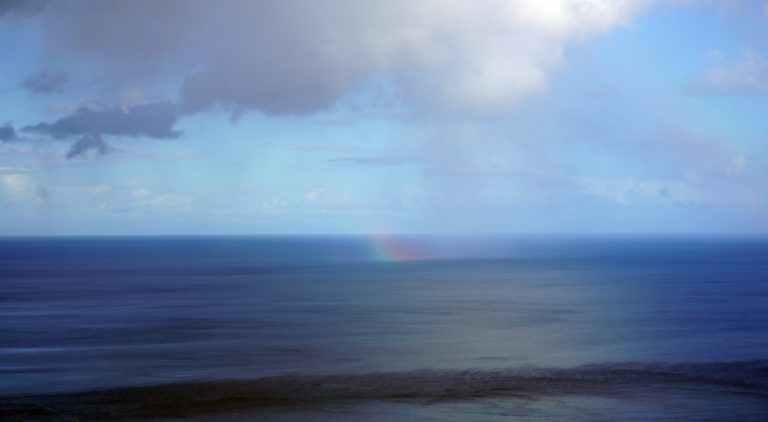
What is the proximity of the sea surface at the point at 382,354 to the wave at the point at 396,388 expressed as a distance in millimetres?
89

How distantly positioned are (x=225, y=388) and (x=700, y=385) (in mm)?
19958

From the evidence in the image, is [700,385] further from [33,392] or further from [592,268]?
[592,268]

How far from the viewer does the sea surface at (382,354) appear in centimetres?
3034

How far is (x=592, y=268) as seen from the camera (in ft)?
425

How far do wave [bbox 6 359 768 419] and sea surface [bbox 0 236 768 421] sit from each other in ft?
0.29

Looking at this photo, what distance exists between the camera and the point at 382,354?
42.3 metres

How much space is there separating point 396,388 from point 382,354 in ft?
28.0

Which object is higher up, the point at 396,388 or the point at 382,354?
the point at 382,354

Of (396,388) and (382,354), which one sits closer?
(396,388)

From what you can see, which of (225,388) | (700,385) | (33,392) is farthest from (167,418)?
(700,385)

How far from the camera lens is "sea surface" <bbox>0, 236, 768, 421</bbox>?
99.6 feet

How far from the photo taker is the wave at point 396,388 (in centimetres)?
3025

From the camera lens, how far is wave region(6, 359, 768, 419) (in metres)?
30.2

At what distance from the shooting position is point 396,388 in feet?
111
